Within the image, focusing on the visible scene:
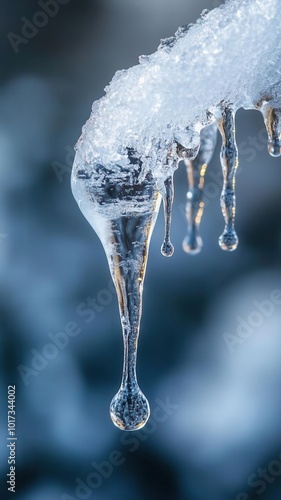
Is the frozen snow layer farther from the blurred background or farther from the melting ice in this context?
the blurred background

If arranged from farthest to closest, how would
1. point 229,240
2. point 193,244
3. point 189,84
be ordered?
point 193,244 < point 229,240 < point 189,84

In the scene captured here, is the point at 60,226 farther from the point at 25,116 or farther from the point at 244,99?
the point at 244,99

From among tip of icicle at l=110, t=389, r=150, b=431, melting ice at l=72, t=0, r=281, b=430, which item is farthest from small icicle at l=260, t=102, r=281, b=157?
tip of icicle at l=110, t=389, r=150, b=431

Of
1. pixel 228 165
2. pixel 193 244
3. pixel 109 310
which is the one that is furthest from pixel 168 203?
pixel 109 310

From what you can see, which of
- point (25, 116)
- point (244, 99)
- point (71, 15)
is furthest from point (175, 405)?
point (244, 99)

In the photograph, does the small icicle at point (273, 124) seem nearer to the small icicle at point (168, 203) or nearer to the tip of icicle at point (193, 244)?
the small icicle at point (168, 203)

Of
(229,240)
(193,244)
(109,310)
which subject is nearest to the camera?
(229,240)

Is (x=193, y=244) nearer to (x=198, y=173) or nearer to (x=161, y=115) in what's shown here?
(x=198, y=173)
